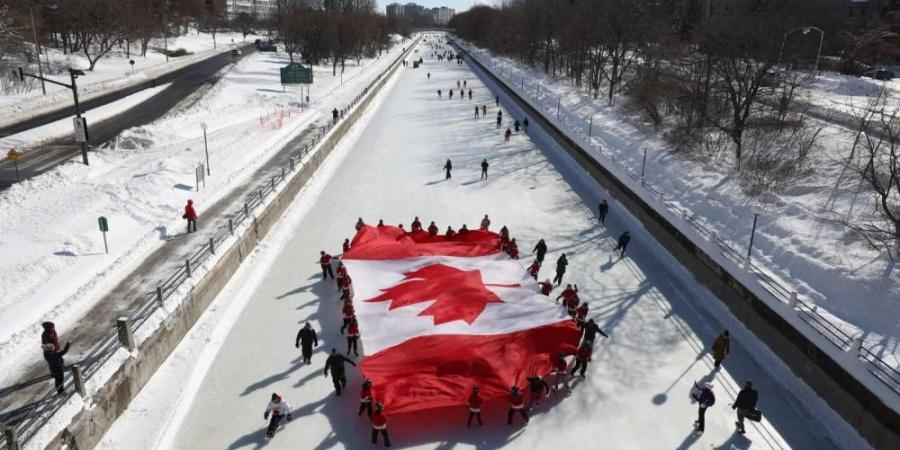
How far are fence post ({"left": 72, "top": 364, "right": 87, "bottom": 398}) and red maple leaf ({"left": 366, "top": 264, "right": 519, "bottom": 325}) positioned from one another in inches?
255

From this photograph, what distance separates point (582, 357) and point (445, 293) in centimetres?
374

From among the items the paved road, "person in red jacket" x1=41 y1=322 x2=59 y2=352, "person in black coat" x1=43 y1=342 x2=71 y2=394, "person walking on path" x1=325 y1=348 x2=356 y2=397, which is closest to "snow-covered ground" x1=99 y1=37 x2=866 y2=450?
"person walking on path" x1=325 y1=348 x2=356 y2=397

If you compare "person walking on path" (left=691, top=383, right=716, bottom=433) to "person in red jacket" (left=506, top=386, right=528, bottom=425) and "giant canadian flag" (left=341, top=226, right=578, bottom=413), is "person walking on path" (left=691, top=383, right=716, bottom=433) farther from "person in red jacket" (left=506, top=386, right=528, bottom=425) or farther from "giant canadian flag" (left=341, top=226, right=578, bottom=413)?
"person in red jacket" (left=506, top=386, right=528, bottom=425)

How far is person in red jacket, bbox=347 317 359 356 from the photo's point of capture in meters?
13.7

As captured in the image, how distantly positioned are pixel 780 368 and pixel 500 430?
7460 mm

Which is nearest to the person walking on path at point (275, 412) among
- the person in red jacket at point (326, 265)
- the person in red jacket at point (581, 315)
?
the person in red jacket at point (326, 265)

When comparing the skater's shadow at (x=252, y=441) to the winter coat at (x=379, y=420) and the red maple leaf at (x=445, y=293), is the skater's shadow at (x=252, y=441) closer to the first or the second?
the winter coat at (x=379, y=420)

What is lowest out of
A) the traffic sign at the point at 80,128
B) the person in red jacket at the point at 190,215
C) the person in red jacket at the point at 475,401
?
the person in red jacket at the point at 475,401

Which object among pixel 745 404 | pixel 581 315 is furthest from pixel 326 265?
pixel 745 404

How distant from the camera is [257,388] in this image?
12719 millimetres

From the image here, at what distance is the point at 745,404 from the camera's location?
1138 cm

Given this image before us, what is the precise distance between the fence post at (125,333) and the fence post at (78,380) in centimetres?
152

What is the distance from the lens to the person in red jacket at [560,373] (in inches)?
501

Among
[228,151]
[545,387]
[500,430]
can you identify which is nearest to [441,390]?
[500,430]
